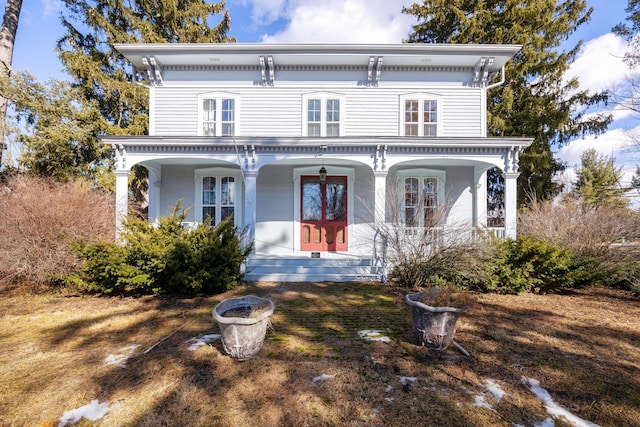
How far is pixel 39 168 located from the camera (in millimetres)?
13164

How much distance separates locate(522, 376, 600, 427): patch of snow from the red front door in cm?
700

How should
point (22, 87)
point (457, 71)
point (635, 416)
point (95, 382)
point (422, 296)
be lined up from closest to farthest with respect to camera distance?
point (635, 416)
point (95, 382)
point (422, 296)
point (457, 71)
point (22, 87)

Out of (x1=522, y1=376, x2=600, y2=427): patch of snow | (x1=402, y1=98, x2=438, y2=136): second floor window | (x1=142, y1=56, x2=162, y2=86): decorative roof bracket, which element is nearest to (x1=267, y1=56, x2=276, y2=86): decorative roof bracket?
(x1=142, y1=56, x2=162, y2=86): decorative roof bracket

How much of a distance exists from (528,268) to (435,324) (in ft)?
14.5

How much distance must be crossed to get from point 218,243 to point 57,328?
9.60ft

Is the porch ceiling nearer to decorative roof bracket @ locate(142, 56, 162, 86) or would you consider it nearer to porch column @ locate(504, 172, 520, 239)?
porch column @ locate(504, 172, 520, 239)

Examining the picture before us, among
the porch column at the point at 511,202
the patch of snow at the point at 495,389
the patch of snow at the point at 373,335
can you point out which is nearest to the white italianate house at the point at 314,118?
the porch column at the point at 511,202

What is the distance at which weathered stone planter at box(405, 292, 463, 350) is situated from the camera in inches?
146

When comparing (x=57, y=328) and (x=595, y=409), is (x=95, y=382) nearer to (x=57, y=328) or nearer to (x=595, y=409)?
(x=57, y=328)

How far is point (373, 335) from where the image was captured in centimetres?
428

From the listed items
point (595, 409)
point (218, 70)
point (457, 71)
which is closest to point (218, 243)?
point (595, 409)

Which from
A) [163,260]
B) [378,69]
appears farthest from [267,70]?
[163,260]

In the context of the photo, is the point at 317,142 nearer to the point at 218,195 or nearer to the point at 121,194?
the point at 218,195

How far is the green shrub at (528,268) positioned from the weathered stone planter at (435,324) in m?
3.58
